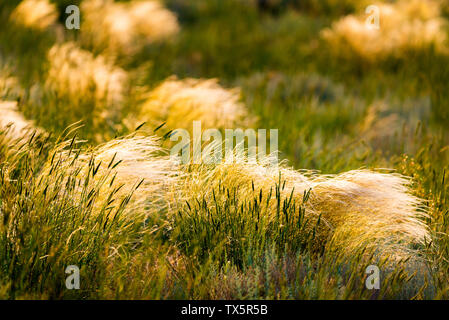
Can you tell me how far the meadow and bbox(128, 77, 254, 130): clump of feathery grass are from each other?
0.02 m

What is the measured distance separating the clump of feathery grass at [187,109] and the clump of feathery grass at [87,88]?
0.25 metres

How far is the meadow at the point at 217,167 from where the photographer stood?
6.64ft

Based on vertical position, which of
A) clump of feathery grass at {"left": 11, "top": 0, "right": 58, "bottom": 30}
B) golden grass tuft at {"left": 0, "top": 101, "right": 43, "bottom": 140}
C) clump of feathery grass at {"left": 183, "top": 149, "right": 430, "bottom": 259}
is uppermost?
clump of feathery grass at {"left": 11, "top": 0, "right": 58, "bottom": 30}

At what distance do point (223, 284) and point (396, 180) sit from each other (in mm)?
1107

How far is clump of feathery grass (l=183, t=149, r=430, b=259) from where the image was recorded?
2305mm

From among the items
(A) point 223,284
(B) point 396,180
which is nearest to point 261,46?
(B) point 396,180

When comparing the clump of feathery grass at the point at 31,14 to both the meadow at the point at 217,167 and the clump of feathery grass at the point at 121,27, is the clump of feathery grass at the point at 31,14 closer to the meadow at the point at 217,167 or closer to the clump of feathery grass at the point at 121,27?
the meadow at the point at 217,167

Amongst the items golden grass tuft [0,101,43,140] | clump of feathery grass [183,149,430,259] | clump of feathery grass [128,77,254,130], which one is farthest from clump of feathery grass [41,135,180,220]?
clump of feathery grass [128,77,254,130]

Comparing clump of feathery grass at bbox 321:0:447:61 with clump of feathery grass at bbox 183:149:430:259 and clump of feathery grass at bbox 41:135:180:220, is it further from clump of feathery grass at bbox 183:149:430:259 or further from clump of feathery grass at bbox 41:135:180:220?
clump of feathery grass at bbox 41:135:180:220

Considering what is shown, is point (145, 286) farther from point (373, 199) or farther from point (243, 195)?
point (373, 199)

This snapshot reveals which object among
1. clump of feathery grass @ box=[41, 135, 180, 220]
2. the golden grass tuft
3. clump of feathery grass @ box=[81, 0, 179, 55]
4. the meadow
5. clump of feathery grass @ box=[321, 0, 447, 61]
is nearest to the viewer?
the meadow

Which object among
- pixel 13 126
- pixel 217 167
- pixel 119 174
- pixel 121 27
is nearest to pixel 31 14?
pixel 121 27

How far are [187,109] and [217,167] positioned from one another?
4.88 feet

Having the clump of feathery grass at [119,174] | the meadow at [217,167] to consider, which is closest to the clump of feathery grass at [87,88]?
the meadow at [217,167]
